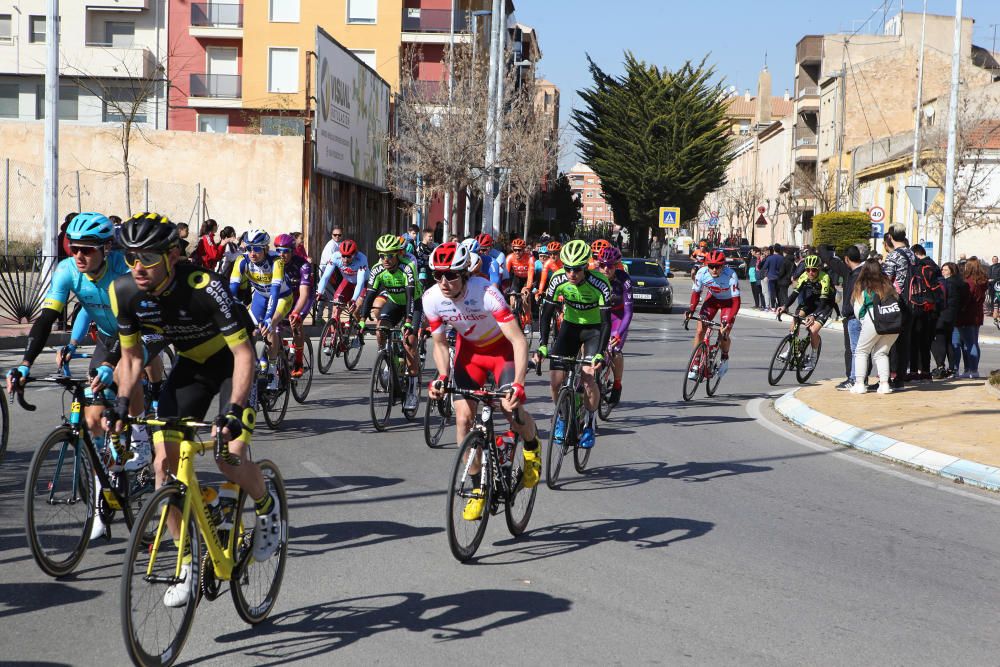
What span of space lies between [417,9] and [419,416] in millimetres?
47359

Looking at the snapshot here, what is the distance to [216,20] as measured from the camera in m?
55.3

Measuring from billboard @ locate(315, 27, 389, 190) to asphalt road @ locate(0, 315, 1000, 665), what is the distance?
21.1 meters

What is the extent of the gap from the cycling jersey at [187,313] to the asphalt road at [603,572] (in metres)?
1.28

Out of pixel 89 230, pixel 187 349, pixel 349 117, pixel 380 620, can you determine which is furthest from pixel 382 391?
pixel 349 117

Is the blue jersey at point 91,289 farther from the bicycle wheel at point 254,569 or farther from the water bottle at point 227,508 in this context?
the water bottle at point 227,508

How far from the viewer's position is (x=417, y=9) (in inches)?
2242

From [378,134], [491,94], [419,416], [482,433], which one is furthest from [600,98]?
[482,433]

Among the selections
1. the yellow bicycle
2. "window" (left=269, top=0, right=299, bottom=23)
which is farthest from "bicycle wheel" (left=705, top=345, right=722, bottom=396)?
"window" (left=269, top=0, right=299, bottom=23)

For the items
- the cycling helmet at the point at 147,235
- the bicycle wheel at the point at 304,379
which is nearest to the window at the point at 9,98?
the bicycle wheel at the point at 304,379

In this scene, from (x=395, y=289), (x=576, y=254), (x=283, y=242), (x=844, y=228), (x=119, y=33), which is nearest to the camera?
(x=576, y=254)

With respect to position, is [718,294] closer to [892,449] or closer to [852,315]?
[852,315]

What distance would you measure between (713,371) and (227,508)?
34.7 feet

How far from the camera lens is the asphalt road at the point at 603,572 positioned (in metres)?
5.12

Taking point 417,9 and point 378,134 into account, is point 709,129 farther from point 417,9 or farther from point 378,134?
point 378,134
